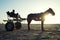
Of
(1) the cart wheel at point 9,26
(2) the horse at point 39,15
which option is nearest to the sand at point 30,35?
(1) the cart wheel at point 9,26

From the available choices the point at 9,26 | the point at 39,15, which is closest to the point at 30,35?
the point at 9,26

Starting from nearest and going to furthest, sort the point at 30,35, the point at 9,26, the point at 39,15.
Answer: the point at 30,35
the point at 9,26
the point at 39,15

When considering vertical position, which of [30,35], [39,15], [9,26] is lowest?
[30,35]

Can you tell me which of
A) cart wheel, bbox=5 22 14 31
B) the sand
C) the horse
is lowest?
the sand

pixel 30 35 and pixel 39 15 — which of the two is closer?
pixel 30 35

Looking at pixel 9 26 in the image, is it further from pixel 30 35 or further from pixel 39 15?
pixel 30 35

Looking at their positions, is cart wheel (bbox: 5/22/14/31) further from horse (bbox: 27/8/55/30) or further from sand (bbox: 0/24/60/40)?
horse (bbox: 27/8/55/30)

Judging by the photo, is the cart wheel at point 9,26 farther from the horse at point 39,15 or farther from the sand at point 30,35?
the horse at point 39,15

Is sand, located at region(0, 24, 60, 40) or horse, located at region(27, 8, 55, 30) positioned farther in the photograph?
horse, located at region(27, 8, 55, 30)

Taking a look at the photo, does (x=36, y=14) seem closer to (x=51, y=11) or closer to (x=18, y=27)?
(x=51, y=11)

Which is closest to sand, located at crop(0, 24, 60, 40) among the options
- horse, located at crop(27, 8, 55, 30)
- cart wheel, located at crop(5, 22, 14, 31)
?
cart wheel, located at crop(5, 22, 14, 31)

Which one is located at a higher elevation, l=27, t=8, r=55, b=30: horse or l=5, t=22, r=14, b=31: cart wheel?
l=27, t=8, r=55, b=30: horse

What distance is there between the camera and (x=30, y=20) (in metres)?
26.2

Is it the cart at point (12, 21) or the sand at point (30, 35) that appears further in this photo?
the cart at point (12, 21)
